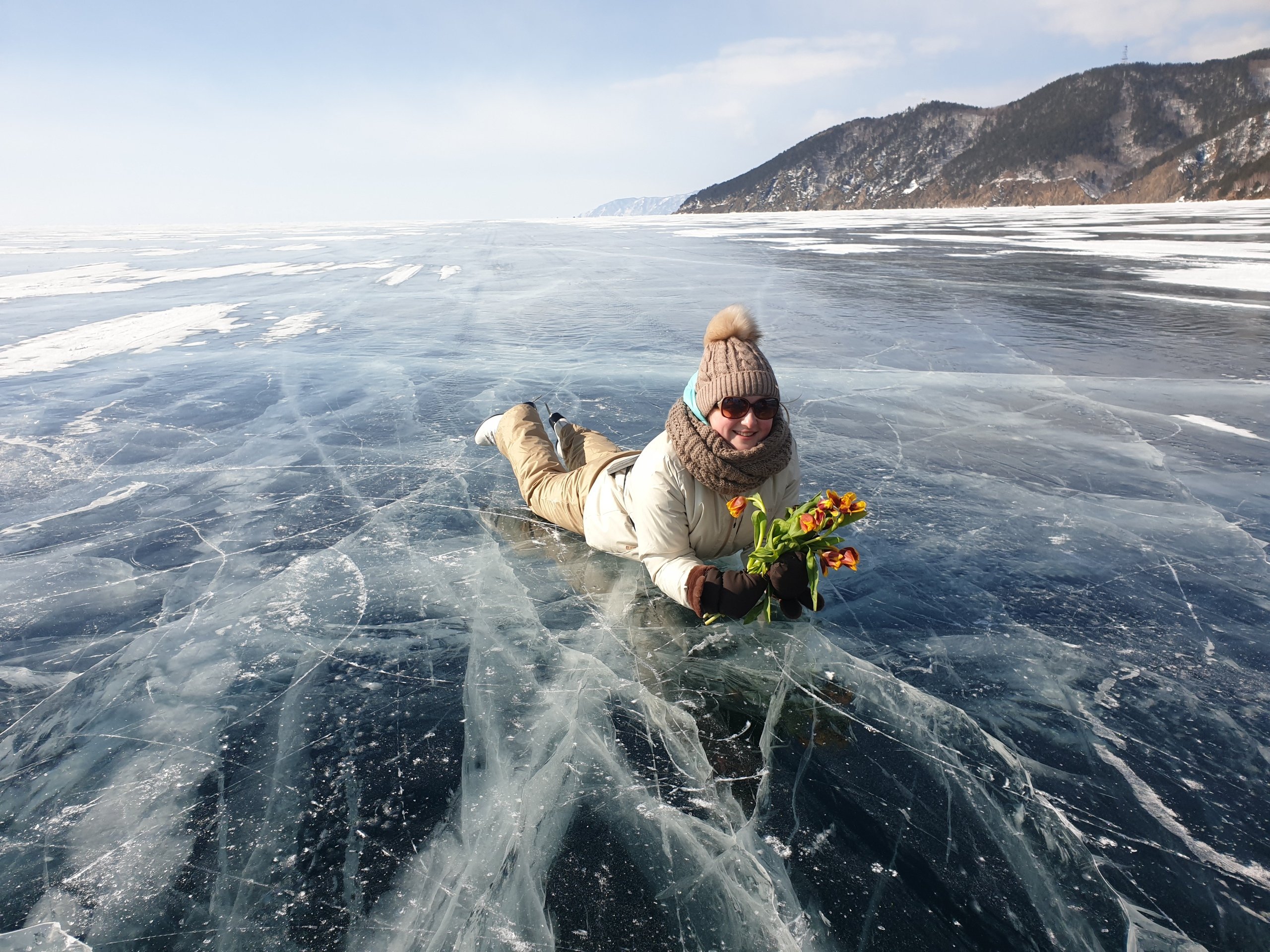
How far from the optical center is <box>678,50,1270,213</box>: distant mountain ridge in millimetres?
71062

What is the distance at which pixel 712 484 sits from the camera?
207cm

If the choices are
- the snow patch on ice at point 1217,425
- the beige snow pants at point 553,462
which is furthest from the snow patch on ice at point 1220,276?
the beige snow pants at point 553,462

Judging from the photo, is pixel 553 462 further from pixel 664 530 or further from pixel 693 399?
pixel 693 399

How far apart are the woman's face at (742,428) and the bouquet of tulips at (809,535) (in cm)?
16

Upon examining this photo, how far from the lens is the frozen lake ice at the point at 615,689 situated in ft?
4.53

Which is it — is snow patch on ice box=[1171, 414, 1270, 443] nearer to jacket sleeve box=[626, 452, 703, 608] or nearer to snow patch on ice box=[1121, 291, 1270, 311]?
jacket sleeve box=[626, 452, 703, 608]

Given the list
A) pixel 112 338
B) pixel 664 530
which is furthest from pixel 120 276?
pixel 664 530

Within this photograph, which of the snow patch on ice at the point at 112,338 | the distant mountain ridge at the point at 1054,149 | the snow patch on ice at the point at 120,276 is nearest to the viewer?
the snow patch on ice at the point at 112,338

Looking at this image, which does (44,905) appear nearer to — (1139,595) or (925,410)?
(1139,595)

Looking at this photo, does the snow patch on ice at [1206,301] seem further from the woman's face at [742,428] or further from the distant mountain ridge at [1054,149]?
the distant mountain ridge at [1054,149]

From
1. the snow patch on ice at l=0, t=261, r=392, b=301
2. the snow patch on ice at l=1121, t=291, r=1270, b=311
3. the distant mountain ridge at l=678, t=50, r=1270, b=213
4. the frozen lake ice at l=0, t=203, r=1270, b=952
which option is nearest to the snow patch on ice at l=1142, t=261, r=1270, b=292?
the snow patch on ice at l=1121, t=291, r=1270, b=311

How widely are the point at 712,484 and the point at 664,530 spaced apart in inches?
9.2

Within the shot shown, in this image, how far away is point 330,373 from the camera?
5.60m

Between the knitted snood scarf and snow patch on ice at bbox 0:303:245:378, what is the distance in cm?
634
